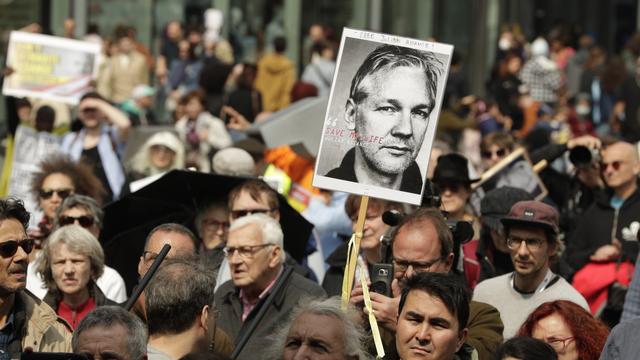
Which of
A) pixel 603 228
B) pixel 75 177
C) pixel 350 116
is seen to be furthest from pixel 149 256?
pixel 603 228

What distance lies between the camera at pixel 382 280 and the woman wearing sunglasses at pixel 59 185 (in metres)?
3.82

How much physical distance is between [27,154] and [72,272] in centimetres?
474

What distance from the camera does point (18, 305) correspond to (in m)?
7.45

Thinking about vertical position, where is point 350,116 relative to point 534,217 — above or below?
above

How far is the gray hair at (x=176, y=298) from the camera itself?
6.84 m

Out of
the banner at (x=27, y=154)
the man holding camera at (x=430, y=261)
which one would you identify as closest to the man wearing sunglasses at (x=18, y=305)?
the man holding camera at (x=430, y=261)

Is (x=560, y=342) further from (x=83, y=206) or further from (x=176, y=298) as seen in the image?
(x=83, y=206)

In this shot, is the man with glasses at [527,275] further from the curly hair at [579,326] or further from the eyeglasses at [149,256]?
the eyeglasses at [149,256]

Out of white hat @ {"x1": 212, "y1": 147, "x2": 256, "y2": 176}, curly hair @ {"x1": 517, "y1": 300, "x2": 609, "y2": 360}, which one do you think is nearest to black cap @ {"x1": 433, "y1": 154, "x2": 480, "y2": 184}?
white hat @ {"x1": 212, "y1": 147, "x2": 256, "y2": 176}

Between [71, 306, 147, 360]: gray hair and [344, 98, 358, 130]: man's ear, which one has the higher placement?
[344, 98, 358, 130]: man's ear

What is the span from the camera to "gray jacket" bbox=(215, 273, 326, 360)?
8.42m

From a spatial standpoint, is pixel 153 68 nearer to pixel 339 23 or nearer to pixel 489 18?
pixel 339 23

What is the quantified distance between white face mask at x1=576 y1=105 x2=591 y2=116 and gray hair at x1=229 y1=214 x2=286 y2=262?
15350 mm

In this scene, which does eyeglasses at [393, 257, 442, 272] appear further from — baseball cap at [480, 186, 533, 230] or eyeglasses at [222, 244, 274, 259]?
baseball cap at [480, 186, 533, 230]
